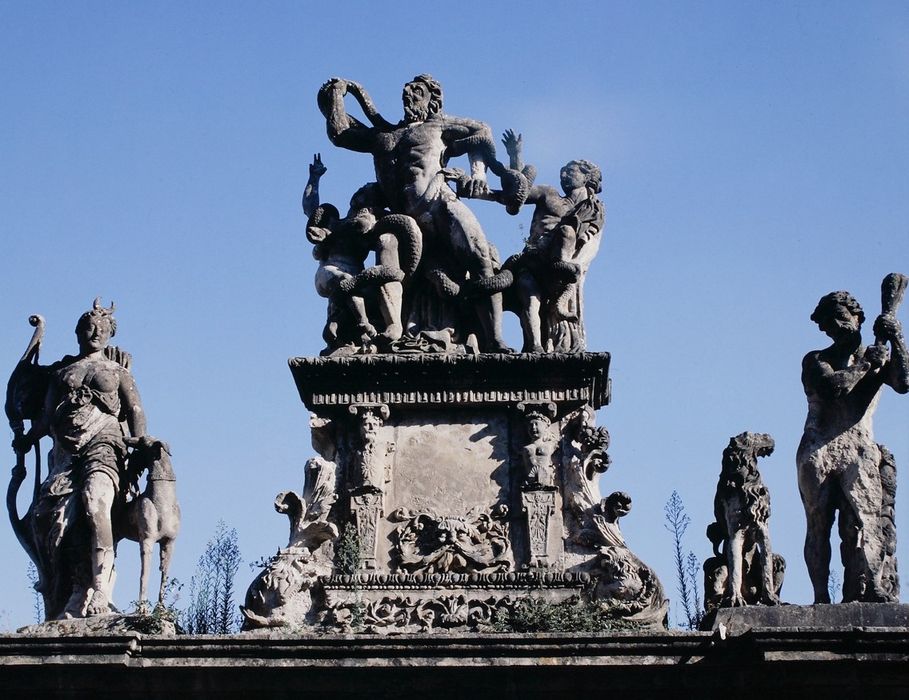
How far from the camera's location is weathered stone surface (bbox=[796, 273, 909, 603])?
1370 centimetres

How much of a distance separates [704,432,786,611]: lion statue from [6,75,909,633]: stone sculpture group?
2 cm

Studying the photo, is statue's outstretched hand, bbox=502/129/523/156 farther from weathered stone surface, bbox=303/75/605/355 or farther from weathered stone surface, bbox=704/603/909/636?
weathered stone surface, bbox=704/603/909/636

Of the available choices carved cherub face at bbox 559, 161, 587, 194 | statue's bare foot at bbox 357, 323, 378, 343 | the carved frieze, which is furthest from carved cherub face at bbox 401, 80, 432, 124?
the carved frieze

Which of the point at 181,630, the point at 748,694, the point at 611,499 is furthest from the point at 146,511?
the point at 748,694

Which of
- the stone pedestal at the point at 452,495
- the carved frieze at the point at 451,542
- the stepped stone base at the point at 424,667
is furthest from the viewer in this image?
the carved frieze at the point at 451,542

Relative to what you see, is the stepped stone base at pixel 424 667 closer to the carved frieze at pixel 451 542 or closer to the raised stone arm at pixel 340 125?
the carved frieze at pixel 451 542

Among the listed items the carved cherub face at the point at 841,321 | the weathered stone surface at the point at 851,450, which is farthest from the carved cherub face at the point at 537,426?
the carved cherub face at the point at 841,321

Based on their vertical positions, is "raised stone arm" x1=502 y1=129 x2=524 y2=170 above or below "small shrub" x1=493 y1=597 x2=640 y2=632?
above

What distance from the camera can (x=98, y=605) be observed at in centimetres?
1384

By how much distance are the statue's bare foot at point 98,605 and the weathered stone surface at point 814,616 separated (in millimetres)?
4466

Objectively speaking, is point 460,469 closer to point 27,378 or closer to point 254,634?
point 254,634

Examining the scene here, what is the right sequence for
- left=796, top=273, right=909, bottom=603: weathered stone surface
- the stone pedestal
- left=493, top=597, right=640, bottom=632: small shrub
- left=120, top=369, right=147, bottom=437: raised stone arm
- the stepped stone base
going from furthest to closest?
1. left=120, top=369, right=147, bottom=437: raised stone arm
2. the stone pedestal
3. left=796, top=273, right=909, bottom=603: weathered stone surface
4. left=493, top=597, right=640, bottom=632: small shrub
5. the stepped stone base

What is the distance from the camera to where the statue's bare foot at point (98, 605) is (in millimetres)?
13797

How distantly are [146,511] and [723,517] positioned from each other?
171 inches
